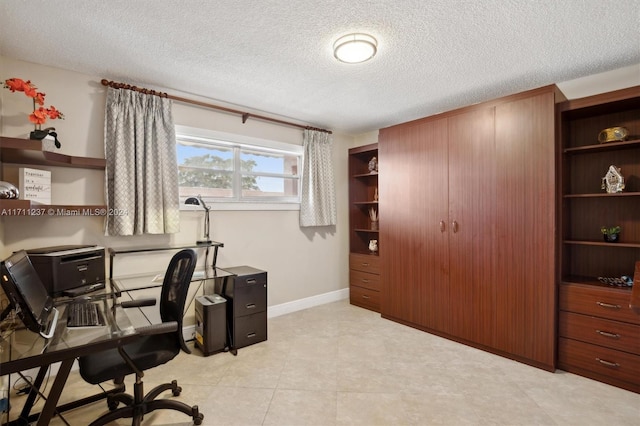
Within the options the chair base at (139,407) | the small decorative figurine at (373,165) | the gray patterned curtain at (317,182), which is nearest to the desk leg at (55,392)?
the chair base at (139,407)

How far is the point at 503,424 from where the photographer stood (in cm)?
188

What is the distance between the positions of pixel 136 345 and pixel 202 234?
5.12ft

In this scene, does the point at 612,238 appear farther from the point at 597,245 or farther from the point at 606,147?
the point at 606,147

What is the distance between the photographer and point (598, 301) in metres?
2.36

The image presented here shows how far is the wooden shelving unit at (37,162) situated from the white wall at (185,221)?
141 mm

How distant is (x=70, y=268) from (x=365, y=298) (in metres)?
3.20

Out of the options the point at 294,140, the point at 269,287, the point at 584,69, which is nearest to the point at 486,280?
the point at 584,69

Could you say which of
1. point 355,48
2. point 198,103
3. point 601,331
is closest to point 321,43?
point 355,48

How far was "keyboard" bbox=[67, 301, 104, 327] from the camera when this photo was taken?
5.26ft

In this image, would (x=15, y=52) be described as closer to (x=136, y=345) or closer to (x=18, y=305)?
(x=18, y=305)

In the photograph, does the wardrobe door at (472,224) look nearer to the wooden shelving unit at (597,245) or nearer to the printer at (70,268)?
the wooden shelving unit at (597,245)

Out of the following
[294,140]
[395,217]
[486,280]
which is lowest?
[486,280]

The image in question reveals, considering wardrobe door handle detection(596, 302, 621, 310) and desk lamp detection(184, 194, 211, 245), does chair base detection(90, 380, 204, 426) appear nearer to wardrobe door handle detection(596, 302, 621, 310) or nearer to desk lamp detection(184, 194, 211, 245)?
desk lamp detection(184, 194, 211, 245)

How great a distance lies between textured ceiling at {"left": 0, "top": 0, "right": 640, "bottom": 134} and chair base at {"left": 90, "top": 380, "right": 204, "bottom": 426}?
2.22m
